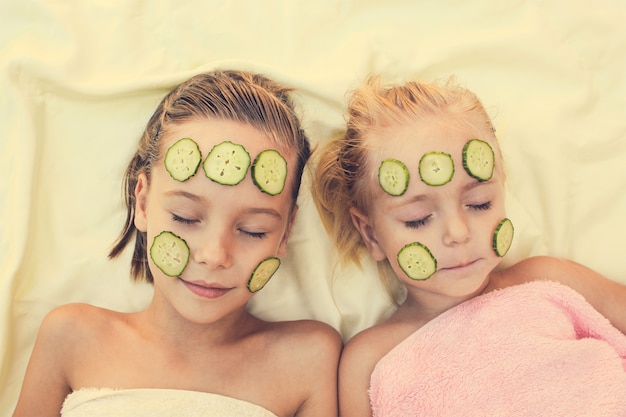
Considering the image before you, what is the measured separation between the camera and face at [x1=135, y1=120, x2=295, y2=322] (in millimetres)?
1727

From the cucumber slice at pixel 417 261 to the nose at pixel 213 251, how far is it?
479mm

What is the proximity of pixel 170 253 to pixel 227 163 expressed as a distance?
28 centimetres

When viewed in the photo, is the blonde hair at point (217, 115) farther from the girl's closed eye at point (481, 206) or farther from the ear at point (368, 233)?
the girl's closed eye at point (481, 206)

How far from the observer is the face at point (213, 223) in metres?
1.73

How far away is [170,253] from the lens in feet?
5.73

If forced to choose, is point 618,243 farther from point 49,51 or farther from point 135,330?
point 49,51

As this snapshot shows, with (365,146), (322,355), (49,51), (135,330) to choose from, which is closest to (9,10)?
(49,51)

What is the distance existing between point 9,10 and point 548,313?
6.38 ft

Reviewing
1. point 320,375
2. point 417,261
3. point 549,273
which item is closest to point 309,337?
point 320,375

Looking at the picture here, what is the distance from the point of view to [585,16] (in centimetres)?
231

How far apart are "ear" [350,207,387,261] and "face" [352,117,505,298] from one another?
109 mm

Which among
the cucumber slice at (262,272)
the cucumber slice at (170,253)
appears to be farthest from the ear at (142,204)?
the cucumber slice at (262,272)

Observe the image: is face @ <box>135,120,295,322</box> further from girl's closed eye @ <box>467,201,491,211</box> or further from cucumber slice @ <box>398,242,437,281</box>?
girl's closed eye @ <box>467,201,491,211</box>

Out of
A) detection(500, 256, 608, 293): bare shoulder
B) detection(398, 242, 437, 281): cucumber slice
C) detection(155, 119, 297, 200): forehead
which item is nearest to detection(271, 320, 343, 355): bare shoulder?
detection(398, 242, 437, 281): cucumber slice
